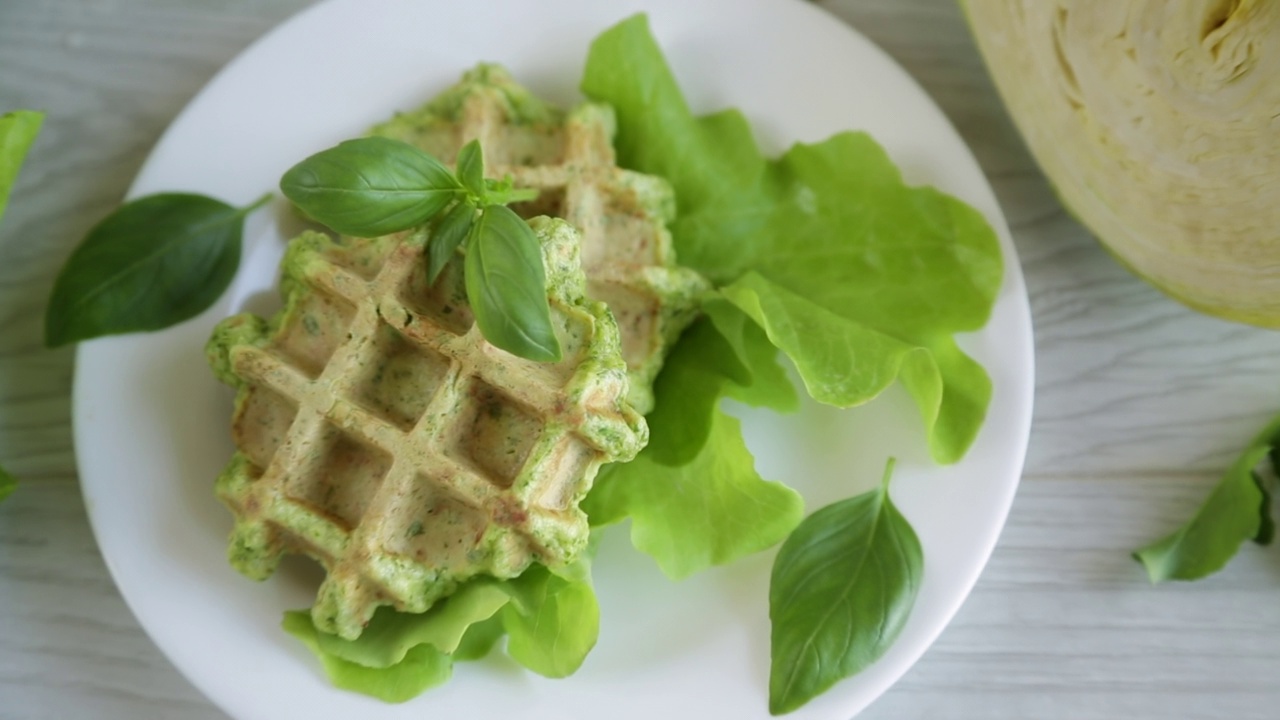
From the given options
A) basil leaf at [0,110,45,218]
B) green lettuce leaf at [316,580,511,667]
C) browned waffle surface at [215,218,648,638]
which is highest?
basil leaf at [0,110,45,218]

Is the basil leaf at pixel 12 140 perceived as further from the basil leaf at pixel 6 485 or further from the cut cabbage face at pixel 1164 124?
the cut cabbage face at pixel 1164 124

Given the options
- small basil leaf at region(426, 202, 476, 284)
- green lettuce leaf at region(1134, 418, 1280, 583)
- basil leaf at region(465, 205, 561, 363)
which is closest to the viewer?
basil leaf at region(465, 205, 561, 363)

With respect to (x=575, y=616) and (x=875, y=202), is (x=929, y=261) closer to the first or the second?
(x=875, y=202)

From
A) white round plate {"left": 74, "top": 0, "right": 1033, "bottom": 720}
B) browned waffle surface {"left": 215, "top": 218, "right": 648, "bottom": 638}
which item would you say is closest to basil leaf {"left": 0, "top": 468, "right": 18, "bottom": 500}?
white round plate {"left": 74, "top": 0, "right": 1033, "bottom": 720}

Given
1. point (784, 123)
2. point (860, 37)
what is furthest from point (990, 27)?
point (784, 123)

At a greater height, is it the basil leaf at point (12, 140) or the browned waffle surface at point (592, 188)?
the basil leaf at point (12, 140)

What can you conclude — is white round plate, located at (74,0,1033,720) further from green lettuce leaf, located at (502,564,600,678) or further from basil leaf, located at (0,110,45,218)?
basil leaf, located at (0,110,45,218)

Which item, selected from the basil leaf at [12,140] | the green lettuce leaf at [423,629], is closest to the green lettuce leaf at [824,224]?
the green lettuce leaf at [423,629]
